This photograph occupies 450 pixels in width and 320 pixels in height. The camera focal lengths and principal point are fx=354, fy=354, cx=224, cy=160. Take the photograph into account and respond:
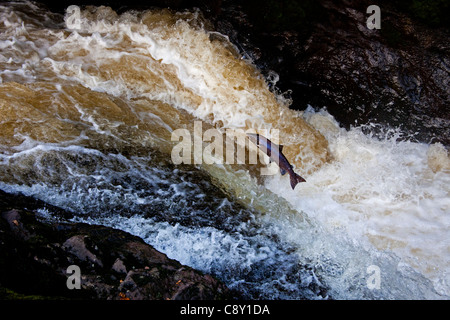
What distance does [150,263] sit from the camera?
292 cm

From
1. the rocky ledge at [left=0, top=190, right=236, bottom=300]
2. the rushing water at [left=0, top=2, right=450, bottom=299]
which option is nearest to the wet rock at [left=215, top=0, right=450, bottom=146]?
the rushing water at [left=0, top=2, right=450, bottom=299]

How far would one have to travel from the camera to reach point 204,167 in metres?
4.76

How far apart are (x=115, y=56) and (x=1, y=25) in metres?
1.89

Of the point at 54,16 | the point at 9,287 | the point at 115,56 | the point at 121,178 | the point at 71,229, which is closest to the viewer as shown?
the point at 9,287

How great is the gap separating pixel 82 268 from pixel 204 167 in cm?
233

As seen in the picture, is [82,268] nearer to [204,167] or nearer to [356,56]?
[204,167]

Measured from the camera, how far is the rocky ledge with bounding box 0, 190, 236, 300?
2.46 m

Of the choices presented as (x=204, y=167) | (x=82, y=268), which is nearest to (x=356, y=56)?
(x=204, y=167)

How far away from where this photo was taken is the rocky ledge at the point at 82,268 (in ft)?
8.06

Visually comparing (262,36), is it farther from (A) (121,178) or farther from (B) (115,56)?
(A) (121,178)

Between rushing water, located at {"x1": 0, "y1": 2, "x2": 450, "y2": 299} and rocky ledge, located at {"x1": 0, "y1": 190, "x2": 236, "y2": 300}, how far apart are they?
0.57m

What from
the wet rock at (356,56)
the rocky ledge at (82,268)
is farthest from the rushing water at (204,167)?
the rocky ledge at (82,268)

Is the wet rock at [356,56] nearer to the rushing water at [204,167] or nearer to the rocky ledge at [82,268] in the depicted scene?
the rushing water at [204,167]

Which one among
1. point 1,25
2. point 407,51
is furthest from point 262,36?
point 1,25
